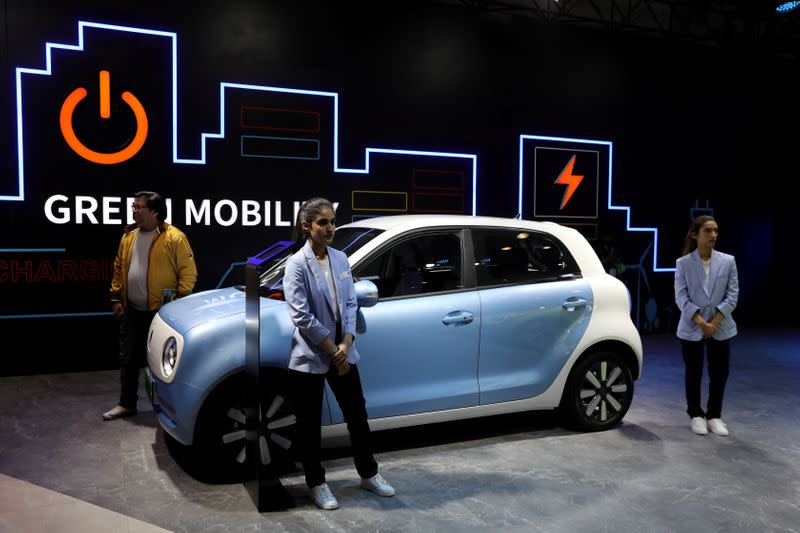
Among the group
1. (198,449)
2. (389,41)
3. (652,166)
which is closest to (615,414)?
(198,449)

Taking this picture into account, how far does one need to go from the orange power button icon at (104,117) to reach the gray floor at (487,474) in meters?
2.38

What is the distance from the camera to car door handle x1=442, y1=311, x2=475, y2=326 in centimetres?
399

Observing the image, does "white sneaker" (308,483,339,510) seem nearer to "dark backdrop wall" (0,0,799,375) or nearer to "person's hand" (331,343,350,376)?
"person's hand" (331,343,350,376)

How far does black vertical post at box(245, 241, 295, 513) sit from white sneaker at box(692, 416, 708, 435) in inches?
117

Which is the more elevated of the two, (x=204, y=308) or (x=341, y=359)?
(x=204, y=308)

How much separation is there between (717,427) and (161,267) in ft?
13.8

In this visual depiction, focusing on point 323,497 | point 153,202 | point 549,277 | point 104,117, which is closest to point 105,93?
point 104,117

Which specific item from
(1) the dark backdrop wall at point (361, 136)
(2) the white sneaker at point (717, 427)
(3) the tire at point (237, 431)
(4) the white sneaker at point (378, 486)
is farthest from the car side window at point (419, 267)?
(1) the dark backdrop wall at point (361, 136)

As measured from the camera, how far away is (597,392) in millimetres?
4605

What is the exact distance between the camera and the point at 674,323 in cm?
945

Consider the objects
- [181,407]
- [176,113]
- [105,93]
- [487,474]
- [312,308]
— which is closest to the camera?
[312,308]

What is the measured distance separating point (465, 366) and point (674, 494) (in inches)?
53.6

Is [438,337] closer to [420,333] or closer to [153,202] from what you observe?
A: [420,333]

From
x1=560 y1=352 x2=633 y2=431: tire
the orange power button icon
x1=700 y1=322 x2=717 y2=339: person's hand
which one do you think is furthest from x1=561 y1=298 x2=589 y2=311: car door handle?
the orange power button icon
